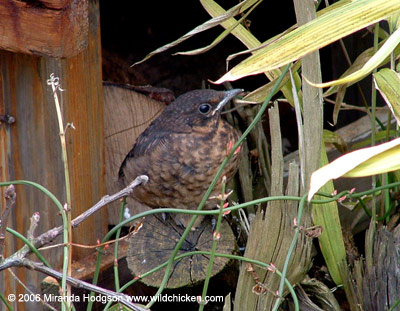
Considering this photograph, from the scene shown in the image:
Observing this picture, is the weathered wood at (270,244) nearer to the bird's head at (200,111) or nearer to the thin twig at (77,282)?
the thin twig at (77,282)

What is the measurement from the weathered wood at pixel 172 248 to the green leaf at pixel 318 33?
102 cm

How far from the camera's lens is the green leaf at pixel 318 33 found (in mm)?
1314

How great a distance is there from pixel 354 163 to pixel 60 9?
127 cm

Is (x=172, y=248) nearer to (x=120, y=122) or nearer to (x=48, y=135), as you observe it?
(x=48, y=135)

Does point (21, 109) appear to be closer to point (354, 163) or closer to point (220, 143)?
point (220, 143)

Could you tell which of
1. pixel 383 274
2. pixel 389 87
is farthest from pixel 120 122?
pixel 389 87

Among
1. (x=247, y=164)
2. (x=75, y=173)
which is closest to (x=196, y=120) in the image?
(x=247, y=164)

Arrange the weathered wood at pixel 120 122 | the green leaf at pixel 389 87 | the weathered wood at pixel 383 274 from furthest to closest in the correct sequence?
1. the weathered wood at pixel 120 122
2. the weathered wood at pixel 383 274
3. the green leaf at pixel 389 87

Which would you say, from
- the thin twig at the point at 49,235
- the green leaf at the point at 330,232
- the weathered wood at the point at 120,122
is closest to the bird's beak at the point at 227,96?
the weathered wood at the point at 120,122

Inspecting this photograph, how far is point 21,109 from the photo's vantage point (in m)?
2.50

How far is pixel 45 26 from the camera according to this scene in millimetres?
2137

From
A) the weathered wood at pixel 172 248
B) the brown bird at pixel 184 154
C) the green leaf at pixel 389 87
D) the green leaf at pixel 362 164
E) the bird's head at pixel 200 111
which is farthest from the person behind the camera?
the bird's head at pixel 200 111

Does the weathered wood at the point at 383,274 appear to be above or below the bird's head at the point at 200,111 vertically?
below

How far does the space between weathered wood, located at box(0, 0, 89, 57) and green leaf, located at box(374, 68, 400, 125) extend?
38.3 inches
